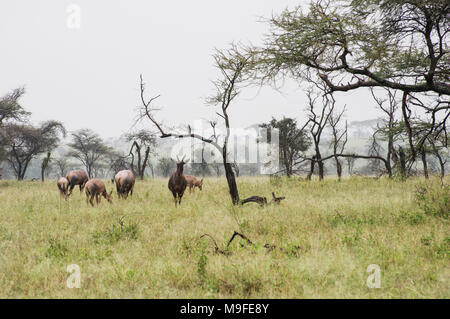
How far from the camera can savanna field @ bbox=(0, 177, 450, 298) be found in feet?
11.3

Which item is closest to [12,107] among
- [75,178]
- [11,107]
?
[11,107]

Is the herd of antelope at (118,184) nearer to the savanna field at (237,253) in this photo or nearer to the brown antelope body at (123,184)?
the brown antelope body at (123,184)

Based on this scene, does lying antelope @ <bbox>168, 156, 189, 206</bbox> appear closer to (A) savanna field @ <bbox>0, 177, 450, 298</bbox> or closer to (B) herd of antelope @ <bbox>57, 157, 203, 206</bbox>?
(B) herd of antelope @ <bbox>57, 157, 203, 206</bbox>

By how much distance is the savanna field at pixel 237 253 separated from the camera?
11.3 ft

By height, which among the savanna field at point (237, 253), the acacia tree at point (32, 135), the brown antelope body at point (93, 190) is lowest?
the savanna field at point (237, 253)

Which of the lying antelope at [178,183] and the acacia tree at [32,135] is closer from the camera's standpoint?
the lying antelope at [178,183]

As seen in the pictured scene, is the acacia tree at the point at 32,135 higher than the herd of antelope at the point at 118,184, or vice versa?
the acacia tree at the point at 32,135

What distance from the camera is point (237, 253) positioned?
4551 mm

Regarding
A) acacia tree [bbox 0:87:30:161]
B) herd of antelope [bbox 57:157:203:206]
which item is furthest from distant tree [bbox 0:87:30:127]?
herd of antelope [bbox 57:157:203:206]

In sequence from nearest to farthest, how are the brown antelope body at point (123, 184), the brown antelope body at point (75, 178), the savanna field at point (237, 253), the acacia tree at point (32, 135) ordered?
1. the savanna field at point (237, 253)
2. the brown antelope body at point (123, 184)
3. the brown antelope body at point (75, 178)
4. the acacia tree at point (32, 135)

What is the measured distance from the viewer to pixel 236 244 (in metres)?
5.02

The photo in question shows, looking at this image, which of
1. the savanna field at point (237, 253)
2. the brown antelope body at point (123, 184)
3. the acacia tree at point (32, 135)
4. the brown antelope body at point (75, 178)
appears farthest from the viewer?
the acacia tree at point (32, 135)

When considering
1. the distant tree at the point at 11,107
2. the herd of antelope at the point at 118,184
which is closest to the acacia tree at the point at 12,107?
the distant tree at the point at 11,107

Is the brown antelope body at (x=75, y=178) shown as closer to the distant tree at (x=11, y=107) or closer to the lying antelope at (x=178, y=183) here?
the lying antelope at (x=178, y=183)
